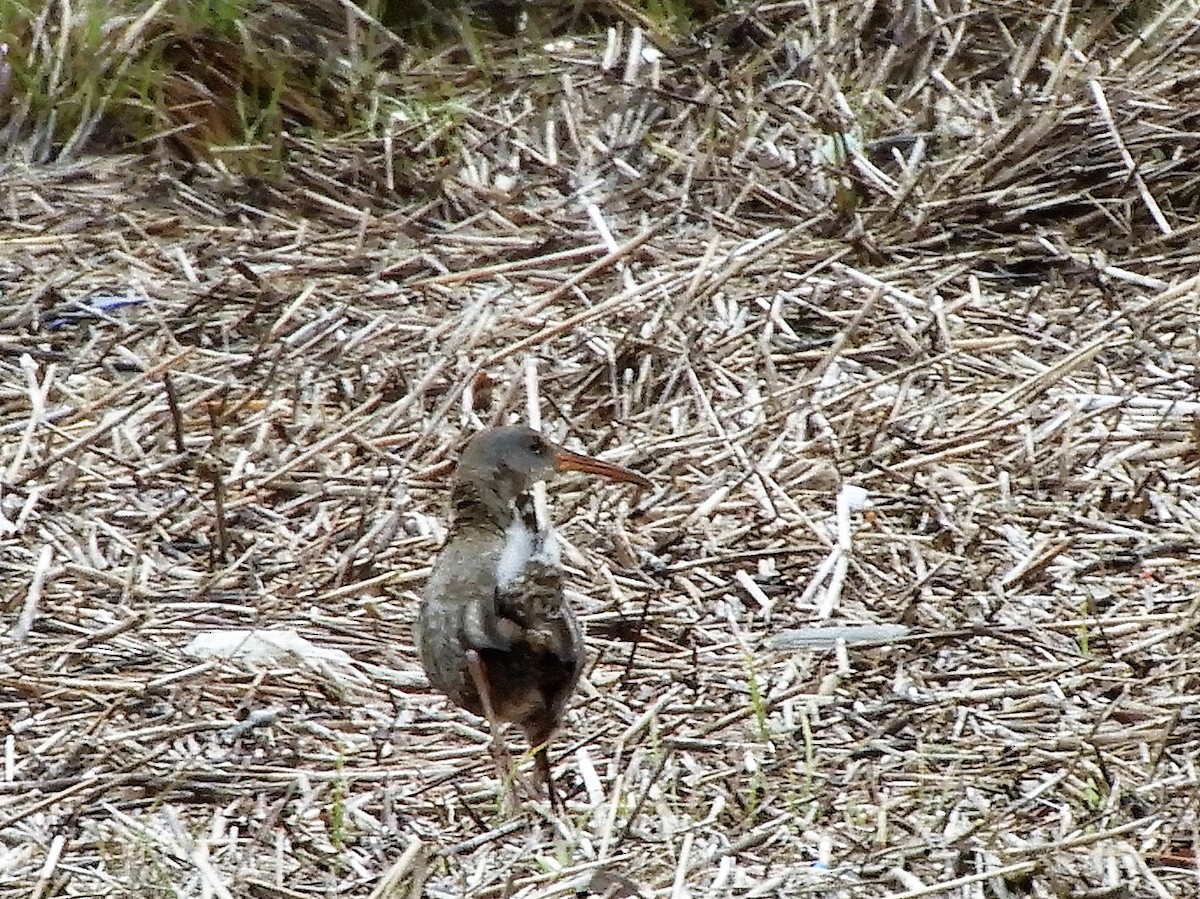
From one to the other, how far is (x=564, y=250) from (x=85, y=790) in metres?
2.54

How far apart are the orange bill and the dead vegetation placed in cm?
28

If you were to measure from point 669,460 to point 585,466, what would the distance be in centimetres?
100

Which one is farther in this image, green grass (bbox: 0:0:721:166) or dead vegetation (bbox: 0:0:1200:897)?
green grass (bbox: 0:0:721:166)

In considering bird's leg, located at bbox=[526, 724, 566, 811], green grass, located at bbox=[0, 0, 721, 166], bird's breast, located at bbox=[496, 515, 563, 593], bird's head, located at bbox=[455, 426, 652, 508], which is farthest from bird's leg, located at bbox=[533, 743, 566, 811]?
green grass, located at bbox=[0, 0, 721, 166]

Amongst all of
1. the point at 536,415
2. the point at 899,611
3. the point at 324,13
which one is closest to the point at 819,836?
the point at 899,611

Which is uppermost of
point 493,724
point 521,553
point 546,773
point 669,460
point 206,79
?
point 521,553

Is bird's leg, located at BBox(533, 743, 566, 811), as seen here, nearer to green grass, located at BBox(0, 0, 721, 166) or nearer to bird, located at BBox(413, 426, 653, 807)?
bird, located at BBox(413, 426, 653, 807)

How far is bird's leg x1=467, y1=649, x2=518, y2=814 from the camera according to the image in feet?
10.1

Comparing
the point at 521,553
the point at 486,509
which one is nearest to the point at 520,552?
the point at 521,553

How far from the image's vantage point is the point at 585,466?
139 inches

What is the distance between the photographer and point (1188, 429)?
4.51m

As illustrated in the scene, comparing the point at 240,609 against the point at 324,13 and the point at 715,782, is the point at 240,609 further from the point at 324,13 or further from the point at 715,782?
the point at 324,13

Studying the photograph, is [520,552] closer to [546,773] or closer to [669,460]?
[546,773]

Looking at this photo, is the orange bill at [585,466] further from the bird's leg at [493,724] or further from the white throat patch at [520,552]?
the bird's leg at [493,724]
